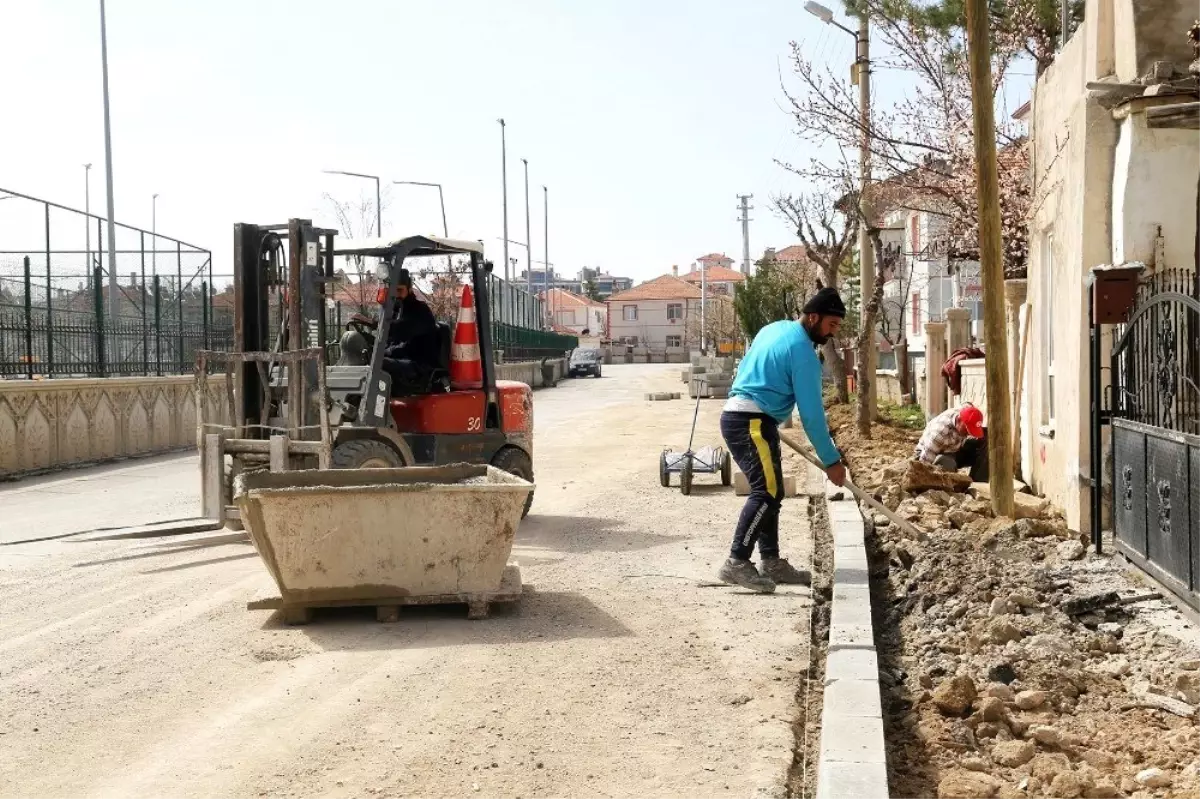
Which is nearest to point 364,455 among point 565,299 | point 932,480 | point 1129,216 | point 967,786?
point 932,480

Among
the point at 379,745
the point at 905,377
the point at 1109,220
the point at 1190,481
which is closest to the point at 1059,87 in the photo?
the point at 1109,220

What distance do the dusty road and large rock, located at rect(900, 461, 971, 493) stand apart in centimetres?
246

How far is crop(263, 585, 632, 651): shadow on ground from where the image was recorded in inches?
292

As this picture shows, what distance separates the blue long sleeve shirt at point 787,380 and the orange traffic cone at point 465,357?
3.43m

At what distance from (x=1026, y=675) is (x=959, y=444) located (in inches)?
318

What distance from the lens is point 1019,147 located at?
19.7 m

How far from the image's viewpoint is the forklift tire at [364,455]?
33.9ft

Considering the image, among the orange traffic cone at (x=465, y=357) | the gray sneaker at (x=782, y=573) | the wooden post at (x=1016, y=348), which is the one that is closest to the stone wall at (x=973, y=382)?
the wooden post at (x=1016, y=348)

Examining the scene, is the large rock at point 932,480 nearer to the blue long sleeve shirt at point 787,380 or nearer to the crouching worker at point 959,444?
the crouching worker at point 959,444

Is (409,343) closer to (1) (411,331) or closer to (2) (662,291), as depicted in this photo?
(1) (411,331)

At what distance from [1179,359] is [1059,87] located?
4.70 meters

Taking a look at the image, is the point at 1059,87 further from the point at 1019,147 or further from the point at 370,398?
the point at 1019,147

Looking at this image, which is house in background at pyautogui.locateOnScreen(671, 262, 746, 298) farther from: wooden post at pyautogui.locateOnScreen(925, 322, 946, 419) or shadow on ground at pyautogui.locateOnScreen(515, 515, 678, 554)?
shadow on ground at pyautogui.locateOnScreen(515, 515, 678, 554)

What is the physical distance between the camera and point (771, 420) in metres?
8.97
